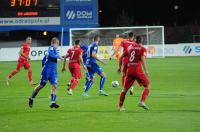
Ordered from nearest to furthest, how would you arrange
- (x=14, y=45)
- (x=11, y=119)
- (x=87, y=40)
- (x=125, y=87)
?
(x=11, y=119)
(x=125, y=87)
(x=87, y=40)
(x=14, y=45)

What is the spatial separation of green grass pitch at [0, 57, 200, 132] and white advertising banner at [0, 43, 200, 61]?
76.2ft

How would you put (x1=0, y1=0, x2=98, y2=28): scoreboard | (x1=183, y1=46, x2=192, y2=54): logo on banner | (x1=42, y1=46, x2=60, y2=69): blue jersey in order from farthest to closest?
1. (x1=183, y1=46, x2=192, y2=54): logo on banner
2. (x1=0, y1=0, x2=98, y2=28): scoreboard
3. (x1=42, y1=46, x2=60, y2=69): blue jersey

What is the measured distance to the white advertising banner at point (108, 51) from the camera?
52656 millimetres

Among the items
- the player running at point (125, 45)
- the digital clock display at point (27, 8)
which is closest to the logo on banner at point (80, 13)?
the digital clock display at point (27, 8)

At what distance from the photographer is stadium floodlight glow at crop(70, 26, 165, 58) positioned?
54.1 m

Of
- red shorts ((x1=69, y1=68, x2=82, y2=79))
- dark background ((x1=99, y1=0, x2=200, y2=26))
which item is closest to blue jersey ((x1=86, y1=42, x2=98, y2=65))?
red shorts ((x1=69, y1=68, x2=82, y2=79))

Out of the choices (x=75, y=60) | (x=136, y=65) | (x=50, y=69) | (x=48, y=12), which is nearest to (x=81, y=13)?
(x=48, y=12)

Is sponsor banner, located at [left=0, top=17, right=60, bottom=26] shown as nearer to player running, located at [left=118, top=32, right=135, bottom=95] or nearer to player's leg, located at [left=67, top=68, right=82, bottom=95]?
player's leg, located at [left=67, top=68, right=82, bottom=95]

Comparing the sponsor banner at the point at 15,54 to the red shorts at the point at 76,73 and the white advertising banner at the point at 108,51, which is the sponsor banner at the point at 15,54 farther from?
the red shorts at the point at 76,73

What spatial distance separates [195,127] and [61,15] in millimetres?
42502

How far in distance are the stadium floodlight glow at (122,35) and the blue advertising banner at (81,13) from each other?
10.3 feet

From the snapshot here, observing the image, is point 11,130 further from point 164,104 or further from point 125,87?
point 164,104

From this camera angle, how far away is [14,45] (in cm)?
6244

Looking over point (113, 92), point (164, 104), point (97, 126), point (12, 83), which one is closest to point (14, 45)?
point (12, 83)
